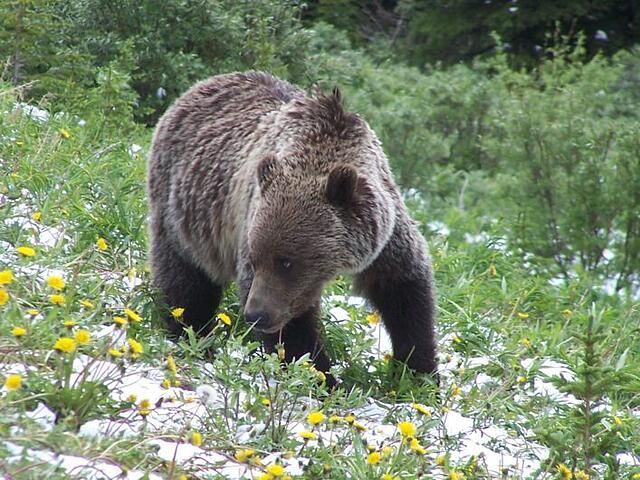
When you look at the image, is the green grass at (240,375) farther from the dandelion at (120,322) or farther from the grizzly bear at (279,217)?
the grizzly bear at (279,217)

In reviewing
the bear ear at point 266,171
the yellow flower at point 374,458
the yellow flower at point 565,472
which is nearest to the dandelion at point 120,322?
the yellow flower at point 374,458

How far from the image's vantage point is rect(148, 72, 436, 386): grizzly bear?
4.50 m

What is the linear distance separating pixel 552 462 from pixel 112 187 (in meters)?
3.42

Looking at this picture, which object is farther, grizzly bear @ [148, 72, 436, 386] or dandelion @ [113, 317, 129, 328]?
grizzly bear @ [148, 72, 436, 386]

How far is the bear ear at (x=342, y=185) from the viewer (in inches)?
174

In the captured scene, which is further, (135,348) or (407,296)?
(407,296)

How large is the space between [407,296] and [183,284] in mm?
1198

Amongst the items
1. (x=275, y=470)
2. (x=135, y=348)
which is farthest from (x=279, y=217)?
(x=275, y=470)

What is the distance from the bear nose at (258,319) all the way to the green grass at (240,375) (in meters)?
0.16

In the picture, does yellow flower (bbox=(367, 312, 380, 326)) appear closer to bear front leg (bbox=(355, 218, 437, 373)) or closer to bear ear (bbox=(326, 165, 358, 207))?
bear front leg (bbox=(355, 218, 437, 373))

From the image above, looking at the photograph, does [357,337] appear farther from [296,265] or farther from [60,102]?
[60,102]

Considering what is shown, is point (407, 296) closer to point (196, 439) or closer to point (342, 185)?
point (342, 185)

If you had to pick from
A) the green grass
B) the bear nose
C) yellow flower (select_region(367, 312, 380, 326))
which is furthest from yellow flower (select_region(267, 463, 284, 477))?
yellow flower (select_region(367, 312, 380, 326))

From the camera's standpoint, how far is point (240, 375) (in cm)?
401
